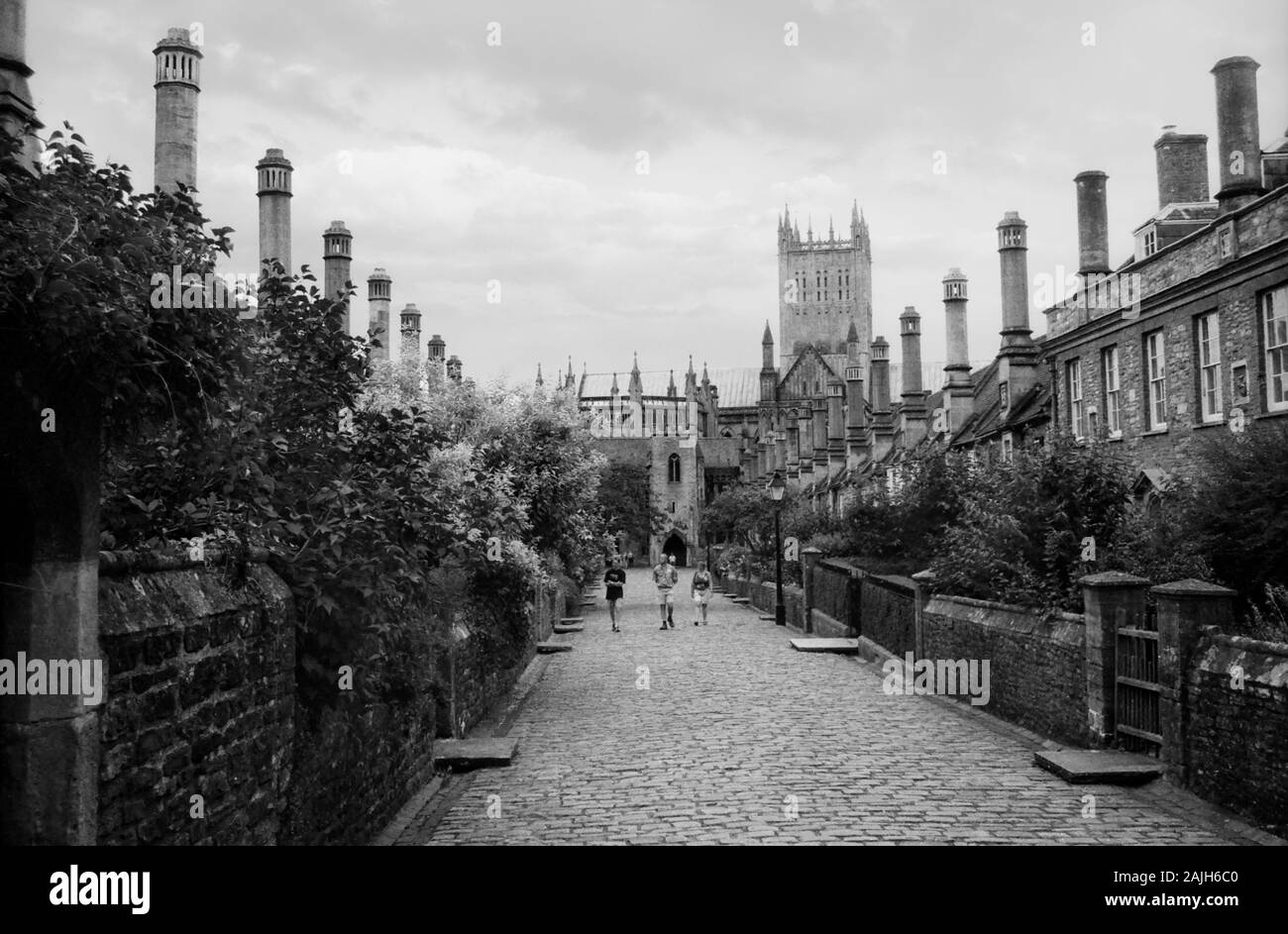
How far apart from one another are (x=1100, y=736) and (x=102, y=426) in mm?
10387

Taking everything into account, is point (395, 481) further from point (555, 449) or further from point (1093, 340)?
point (1093, 340)

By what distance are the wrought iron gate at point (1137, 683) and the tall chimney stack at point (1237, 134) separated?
12.8 m

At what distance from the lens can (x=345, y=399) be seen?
372 inches

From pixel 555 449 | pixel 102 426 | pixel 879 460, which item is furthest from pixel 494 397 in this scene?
pixel 879 460

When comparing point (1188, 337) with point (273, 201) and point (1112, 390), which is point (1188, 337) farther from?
→ point (273, 201)

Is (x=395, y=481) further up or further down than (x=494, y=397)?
further down

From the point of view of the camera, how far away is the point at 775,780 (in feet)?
35.6

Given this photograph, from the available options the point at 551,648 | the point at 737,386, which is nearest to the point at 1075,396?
the point at 551,648

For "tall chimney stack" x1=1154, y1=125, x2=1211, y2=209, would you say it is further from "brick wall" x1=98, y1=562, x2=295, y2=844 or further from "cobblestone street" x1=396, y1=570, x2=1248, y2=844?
"brick wall" x1=98, y1=562, x2=295, y2=844

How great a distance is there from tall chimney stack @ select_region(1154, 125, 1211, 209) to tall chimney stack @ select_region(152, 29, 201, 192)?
83.3 feet

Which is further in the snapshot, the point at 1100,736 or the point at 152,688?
the point at 1100,736

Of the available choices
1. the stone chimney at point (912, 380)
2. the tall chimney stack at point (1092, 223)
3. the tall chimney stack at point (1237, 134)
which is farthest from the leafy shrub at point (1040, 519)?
the stone chimney at point (912, 380)

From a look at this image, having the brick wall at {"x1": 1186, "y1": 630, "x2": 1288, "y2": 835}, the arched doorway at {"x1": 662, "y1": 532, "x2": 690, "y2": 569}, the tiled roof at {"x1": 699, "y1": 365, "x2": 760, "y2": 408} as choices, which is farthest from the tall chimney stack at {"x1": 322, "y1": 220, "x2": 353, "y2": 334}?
the tiled roof at {"x1": 699, "y1": 365, "x2": 760, "y2": 408}
